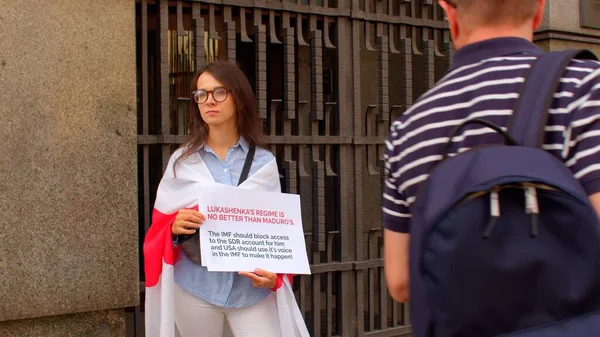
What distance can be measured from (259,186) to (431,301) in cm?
225

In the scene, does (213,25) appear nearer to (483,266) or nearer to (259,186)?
(259,186)

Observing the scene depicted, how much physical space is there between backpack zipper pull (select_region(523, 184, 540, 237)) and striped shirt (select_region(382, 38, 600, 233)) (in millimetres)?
154

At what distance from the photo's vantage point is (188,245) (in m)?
3.85

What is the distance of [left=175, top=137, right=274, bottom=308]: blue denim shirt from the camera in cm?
382

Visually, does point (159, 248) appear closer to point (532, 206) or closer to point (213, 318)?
point (213, 318)

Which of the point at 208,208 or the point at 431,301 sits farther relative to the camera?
the point at 208,208

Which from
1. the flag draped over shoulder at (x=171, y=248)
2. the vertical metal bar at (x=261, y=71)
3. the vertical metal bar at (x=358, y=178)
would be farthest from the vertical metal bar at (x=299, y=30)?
the flag draped over shoulder at (x=171, y=248)

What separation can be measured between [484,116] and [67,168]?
324cm

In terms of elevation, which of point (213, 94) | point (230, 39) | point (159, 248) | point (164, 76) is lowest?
point (159, 248)

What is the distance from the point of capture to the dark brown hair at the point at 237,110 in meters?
3.93

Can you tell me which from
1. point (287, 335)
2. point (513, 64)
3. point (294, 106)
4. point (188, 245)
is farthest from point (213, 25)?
point (513, 64)

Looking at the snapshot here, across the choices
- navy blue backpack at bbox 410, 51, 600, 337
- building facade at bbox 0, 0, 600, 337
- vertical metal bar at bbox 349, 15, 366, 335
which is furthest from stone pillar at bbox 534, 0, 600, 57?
navy blue backpack at bbox 410, 51, 600, 337

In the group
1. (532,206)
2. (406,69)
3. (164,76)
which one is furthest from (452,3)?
(406,69)

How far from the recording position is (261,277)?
3.75 metres
